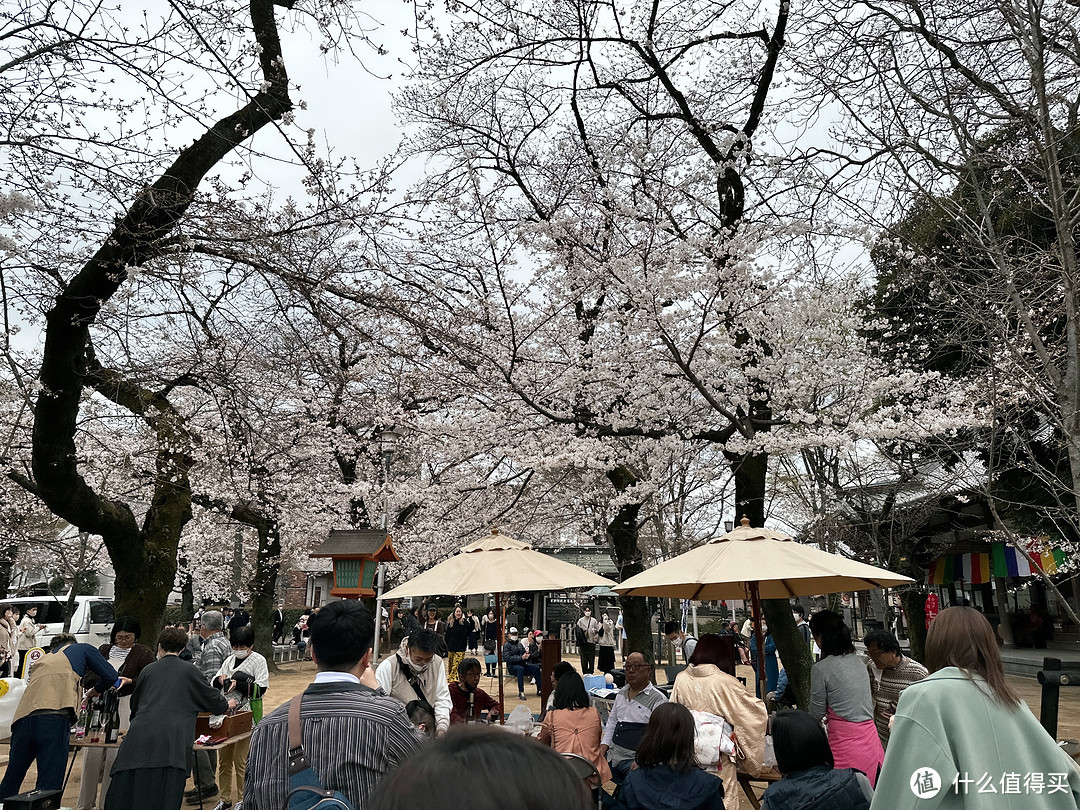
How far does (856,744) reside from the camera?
16.9ft

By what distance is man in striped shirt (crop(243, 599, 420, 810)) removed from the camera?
2.29 metres

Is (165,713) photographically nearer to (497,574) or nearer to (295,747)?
(295,747)

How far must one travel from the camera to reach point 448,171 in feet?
36.2

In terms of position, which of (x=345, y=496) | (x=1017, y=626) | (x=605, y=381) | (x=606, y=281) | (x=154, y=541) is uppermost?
(x=606, y=281)

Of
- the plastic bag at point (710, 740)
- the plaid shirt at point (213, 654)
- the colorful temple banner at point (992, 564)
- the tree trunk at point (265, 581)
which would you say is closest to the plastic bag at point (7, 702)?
the plaid shirt at point (213, 654)

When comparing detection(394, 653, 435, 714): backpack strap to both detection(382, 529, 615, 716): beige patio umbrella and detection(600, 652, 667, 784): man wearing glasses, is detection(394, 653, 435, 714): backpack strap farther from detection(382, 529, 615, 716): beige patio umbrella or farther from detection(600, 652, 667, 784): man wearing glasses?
detection(600, 652, 667, 784): man wearing glasses

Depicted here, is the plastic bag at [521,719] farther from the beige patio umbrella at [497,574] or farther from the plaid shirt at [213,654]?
the plaid shirt at [213,654]

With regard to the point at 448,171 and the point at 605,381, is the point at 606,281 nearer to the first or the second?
the point at 605,381

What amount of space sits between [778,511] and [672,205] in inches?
700

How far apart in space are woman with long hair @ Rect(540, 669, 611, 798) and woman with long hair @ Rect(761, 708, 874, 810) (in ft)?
6.80

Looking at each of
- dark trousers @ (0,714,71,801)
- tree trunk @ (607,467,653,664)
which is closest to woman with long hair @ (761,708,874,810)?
dark trousers @ (0,714,71,801)

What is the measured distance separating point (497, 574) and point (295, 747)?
4.89m

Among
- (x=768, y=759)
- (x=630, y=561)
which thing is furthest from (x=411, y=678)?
(x=630, y=561)

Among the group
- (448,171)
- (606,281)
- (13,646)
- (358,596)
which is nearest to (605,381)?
(606,281)
